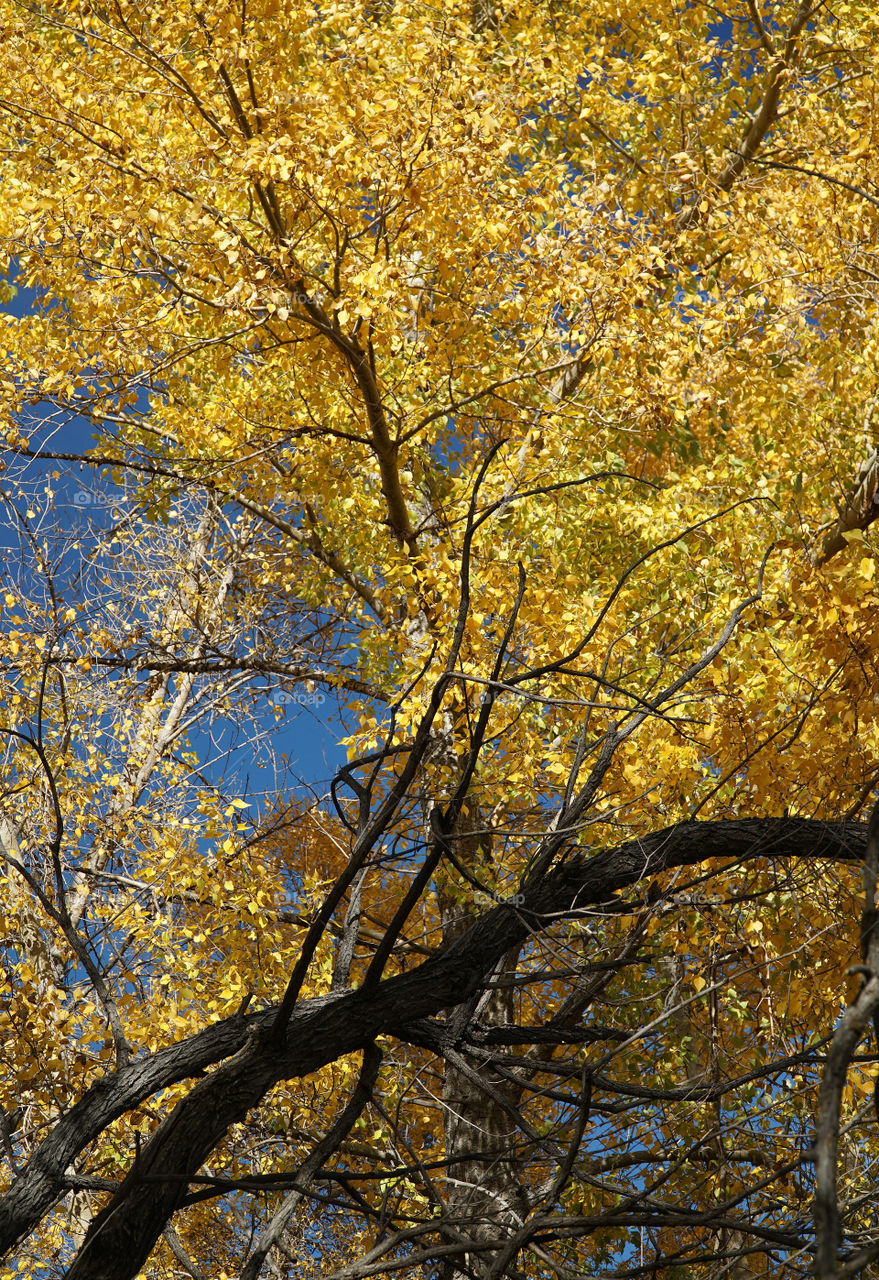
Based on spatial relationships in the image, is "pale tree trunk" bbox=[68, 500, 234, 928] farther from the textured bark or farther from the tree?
the textured bark

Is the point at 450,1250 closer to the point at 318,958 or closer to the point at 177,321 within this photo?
the point at 318,958

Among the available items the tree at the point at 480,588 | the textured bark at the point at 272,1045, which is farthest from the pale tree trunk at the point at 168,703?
the textured bark at the point at 272,1045

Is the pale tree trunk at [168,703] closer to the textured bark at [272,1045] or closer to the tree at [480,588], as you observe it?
the tree at [480,588]

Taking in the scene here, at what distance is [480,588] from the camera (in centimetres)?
671

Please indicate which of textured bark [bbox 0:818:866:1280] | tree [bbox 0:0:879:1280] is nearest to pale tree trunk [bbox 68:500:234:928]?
tree [bbox 0:0:879:1280]

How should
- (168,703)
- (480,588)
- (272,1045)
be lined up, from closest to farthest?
(272,1045) → (480,588) → (168,703)

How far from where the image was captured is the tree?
4191 millimetres

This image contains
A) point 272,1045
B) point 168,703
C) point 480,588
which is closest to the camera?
point 272,1045

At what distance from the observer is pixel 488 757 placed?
24.6 feet

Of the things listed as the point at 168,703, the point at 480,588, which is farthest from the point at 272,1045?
the point at 168,703

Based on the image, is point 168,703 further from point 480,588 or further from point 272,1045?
point 272,1045

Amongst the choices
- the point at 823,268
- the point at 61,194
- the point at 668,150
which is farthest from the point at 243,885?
the point at 668,150

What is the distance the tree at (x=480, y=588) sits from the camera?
165 inches

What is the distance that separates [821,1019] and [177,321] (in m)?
5.86
